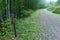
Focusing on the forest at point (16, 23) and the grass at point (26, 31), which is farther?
Result: the forest at point (16, 23)

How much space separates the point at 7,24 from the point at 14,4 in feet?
25.2

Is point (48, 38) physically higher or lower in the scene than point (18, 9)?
higher

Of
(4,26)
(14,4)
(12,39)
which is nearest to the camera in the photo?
(12,39)

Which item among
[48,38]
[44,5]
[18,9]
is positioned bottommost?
[44,5]

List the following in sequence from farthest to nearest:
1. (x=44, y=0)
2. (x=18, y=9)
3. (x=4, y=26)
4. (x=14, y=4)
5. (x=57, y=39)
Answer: (x=44, y=0)
(x=18, y=9)
(x=14, y=4)
(x=4, y=26)
(x=57, y=39)

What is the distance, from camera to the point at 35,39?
861 cm

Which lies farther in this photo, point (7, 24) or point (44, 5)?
point (44, 5)

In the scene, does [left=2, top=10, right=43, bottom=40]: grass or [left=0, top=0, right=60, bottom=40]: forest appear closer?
[left=2, top=10, right=43, bottom=40]: grass

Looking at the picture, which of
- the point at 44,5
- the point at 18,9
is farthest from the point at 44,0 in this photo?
the point at 18,9

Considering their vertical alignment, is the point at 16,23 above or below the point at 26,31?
below

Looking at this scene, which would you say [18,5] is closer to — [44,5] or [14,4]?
[14,4]

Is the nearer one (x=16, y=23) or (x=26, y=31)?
(x=26, y=31)

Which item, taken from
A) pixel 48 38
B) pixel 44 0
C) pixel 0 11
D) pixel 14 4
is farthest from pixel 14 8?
pixel 44 0

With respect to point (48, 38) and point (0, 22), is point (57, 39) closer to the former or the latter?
point (48, 38)
